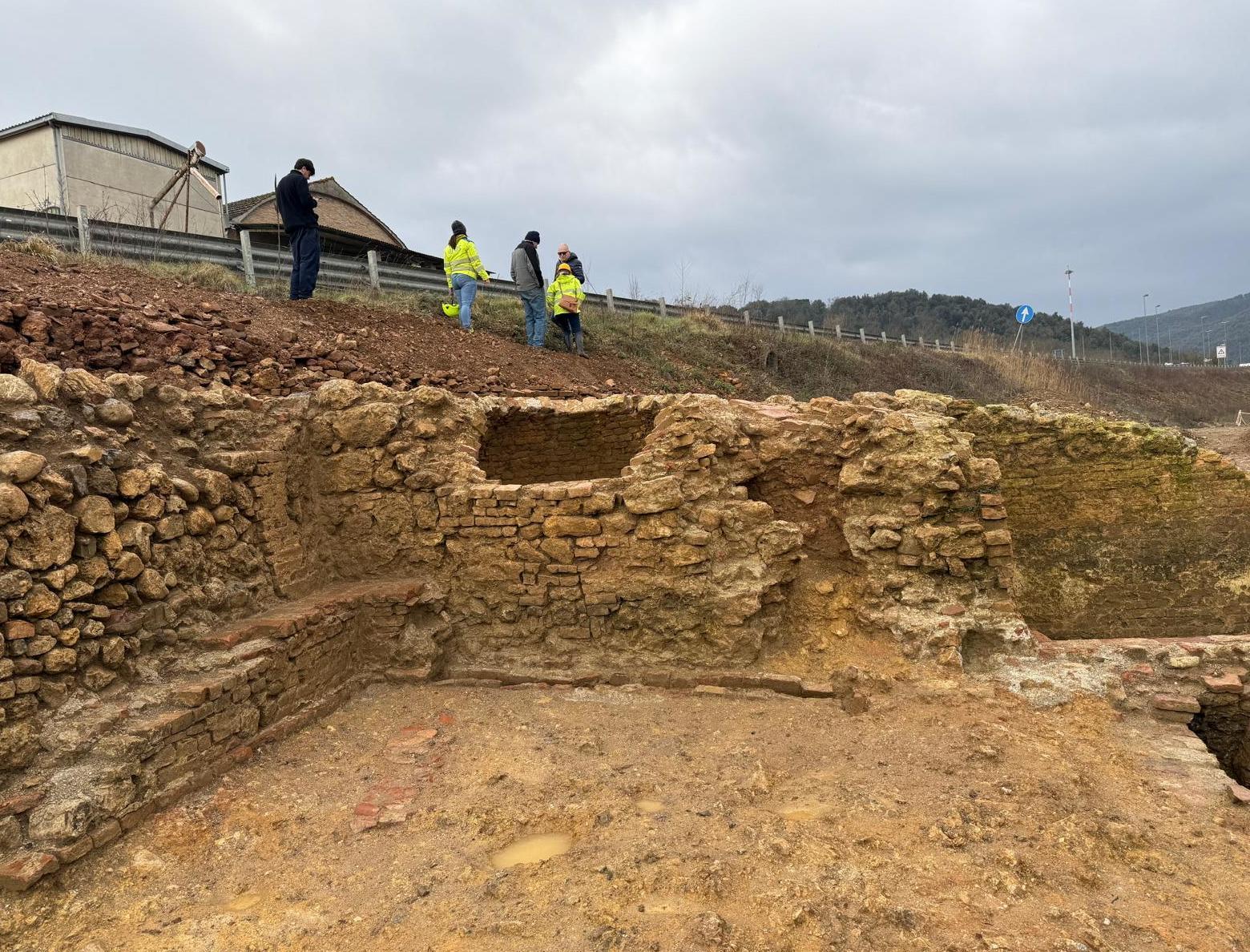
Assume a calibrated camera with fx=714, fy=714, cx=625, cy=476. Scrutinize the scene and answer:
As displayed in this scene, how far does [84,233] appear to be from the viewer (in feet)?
33.1

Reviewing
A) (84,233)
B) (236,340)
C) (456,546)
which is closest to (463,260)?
(236,340)

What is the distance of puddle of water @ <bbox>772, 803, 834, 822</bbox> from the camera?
333cm

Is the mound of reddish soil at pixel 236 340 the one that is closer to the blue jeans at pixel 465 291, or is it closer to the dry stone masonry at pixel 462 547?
the blue jeans at pixel 465 291

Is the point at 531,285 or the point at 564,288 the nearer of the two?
the point at 531,285

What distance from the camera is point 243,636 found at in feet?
14.1

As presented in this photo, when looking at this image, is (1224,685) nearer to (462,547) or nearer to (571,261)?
(462,547)

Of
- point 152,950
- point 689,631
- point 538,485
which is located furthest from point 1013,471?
point 152,950

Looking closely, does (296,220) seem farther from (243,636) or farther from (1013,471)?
(1013,471)

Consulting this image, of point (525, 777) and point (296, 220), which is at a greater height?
point (296, 220)

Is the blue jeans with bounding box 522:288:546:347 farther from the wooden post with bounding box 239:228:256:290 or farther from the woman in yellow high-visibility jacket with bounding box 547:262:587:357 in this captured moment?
the wooden post with bounding box 239:228:256:290

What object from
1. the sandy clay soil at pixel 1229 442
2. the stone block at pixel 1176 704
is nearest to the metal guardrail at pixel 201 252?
the stone block at pixel 1176 704

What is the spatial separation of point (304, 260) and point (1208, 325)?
134 meters

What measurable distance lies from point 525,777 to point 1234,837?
3.26m

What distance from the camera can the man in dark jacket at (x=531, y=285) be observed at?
11078mm
